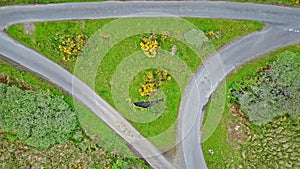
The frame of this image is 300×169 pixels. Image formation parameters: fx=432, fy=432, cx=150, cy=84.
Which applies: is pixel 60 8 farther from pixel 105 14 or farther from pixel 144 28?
pixel 144 28

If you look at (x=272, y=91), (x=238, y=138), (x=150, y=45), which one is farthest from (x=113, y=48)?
(x=272, y=91)

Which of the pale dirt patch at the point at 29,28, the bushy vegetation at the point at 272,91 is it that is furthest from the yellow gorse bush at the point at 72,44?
the bushy vegetation at the point at 272,91

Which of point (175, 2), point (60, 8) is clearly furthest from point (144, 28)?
point (60, 8)

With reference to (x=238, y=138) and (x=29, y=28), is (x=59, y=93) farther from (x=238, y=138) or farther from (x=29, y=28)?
(x=238, y=138)

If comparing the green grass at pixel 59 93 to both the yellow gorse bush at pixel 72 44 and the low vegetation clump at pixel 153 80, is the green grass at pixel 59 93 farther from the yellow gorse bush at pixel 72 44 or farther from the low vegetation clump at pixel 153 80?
the low vegetation clump at pixel 153 80

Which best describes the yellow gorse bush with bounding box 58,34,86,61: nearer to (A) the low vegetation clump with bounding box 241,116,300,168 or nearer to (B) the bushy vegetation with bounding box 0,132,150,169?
(B) the bushy vegetation with bounding box 0,132,150,169
